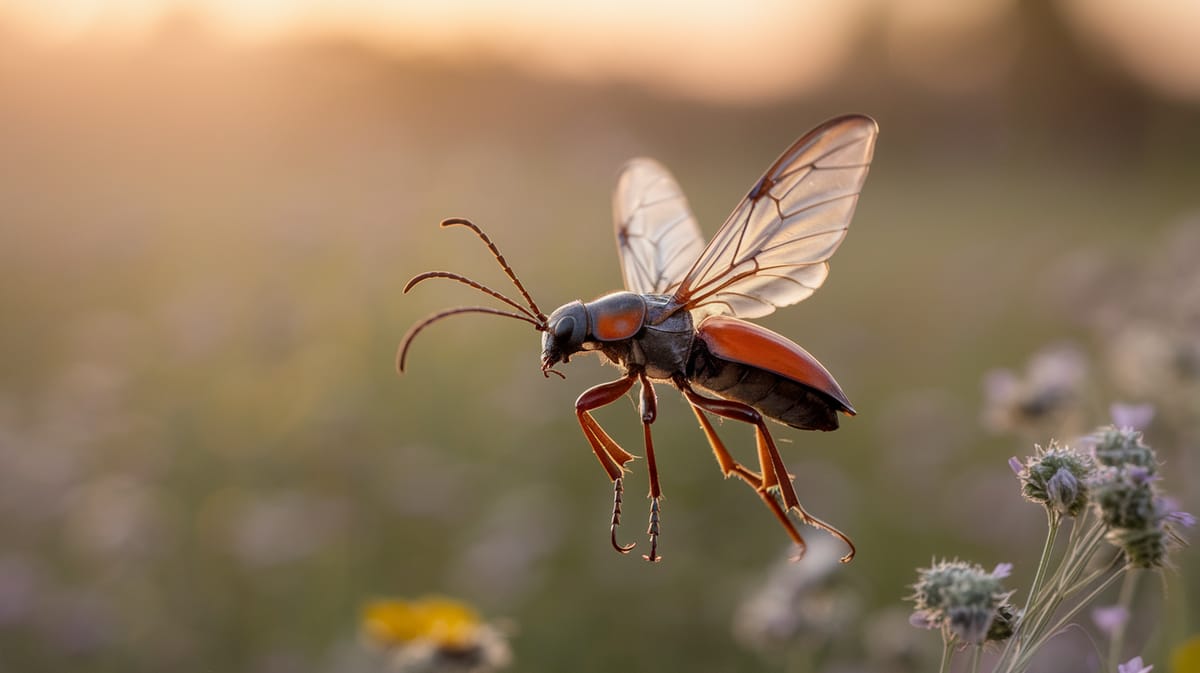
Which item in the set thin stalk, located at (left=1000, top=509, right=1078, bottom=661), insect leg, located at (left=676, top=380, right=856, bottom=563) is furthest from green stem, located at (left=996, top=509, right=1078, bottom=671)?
insect leg, located at (left=676, top=380, right=856, bottom=563)

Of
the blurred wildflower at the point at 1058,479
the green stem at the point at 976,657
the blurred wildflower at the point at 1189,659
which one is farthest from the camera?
the blurred wildflower at the point at 1189,659

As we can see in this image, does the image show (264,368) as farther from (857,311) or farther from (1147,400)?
(857,311)

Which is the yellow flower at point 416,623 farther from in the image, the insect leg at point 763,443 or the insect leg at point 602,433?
the insect leg at point 763,443

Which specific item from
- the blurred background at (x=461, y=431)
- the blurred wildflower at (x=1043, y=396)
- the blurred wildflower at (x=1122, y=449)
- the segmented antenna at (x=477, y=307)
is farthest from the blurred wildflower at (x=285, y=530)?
the blurred wildflower at (x=1122, y=449)

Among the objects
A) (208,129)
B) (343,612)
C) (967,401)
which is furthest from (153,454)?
(208,129)

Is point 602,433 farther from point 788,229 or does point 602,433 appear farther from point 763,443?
point 788,229

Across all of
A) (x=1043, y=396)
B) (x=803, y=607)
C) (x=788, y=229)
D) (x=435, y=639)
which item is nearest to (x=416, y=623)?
(x=435, y=639)

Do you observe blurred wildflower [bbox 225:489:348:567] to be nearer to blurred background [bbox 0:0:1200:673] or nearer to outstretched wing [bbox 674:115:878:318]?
blurred background [bbox 0:0:1200:673]
